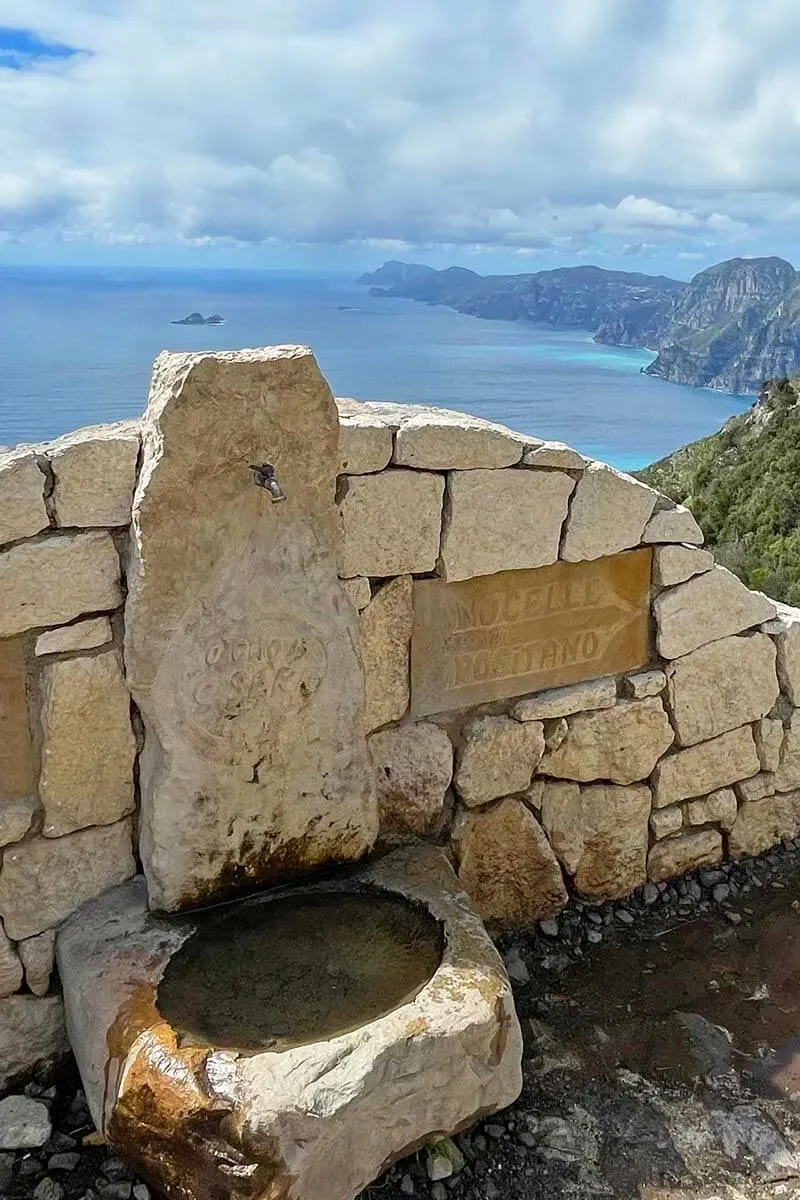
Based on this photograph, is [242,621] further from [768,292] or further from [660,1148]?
[768,292]

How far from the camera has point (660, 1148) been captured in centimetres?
273

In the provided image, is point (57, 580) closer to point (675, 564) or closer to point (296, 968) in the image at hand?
point (296, 968)

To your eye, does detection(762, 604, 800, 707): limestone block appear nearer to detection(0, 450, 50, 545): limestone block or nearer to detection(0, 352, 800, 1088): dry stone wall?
detection(0, 352, 800, 1088): dry stone wall

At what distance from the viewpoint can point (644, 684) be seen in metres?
3.74

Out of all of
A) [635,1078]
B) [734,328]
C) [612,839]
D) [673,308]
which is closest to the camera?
[635,1078]

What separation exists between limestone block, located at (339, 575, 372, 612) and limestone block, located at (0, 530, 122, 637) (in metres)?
0.71

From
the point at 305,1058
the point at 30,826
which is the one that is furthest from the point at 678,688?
the point at 30,826

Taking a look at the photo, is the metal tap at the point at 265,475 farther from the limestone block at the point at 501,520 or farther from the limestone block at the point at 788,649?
the limestone block at the point at 788,649

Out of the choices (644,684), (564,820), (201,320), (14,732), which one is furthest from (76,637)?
(201,320)

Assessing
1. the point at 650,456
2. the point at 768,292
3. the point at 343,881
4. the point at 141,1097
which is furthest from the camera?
the point at 768,292

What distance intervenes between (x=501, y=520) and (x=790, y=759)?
6.08 ft

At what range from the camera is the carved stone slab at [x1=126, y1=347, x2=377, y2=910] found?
270cm

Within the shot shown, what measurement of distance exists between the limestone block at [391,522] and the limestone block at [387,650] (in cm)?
9

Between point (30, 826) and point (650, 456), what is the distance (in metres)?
19.6
